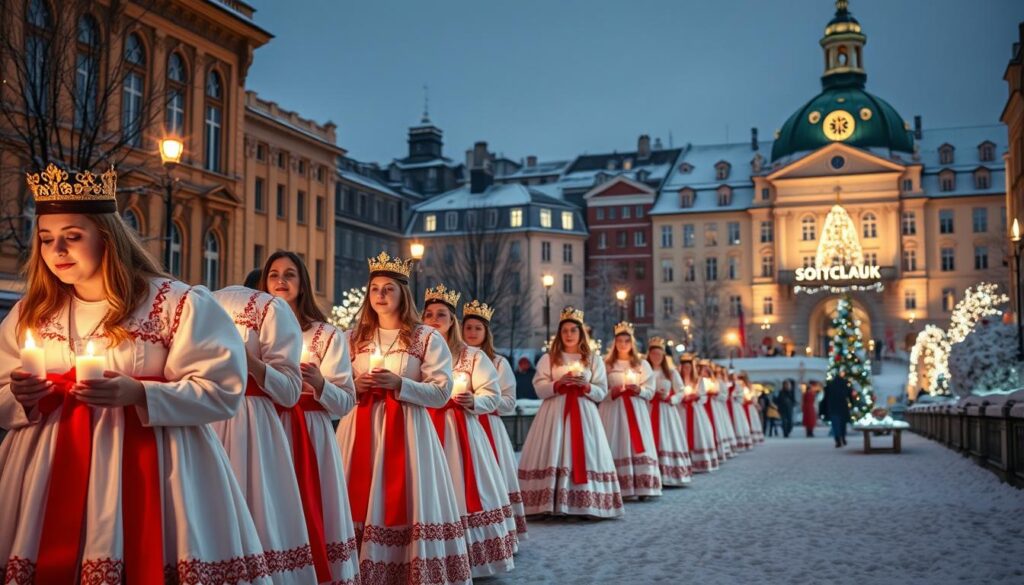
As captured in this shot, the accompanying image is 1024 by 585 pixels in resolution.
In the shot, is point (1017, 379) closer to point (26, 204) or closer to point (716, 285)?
point (26, 204)

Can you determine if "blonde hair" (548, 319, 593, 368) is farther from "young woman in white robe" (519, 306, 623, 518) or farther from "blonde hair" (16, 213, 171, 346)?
"blonde hair" (16, 213, 171, 346)

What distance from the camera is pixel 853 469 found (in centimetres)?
2145

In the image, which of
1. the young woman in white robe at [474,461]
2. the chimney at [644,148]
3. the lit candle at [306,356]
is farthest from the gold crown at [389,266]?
the chimney at [644,148]

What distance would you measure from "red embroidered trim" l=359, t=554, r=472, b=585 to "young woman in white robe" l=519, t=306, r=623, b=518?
535cm

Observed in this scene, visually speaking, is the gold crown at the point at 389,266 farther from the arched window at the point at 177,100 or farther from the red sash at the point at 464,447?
the arched window at the point at 177,100

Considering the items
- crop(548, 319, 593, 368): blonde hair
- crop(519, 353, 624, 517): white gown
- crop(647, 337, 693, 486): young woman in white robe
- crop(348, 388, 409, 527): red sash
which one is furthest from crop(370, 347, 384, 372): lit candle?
crop(647, 337, 693, 486): young woman in white robe

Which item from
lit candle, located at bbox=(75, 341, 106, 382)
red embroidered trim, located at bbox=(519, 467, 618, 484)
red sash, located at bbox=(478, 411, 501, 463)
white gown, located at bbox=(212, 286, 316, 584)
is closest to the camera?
lit candle, located at bbox=(75, 341, 106, 382)

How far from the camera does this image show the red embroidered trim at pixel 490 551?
849 cm

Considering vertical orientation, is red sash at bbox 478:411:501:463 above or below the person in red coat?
above

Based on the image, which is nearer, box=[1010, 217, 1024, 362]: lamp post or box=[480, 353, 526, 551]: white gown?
box=[480, 353, 526, 551]: white gown

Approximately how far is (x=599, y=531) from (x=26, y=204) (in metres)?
20.1

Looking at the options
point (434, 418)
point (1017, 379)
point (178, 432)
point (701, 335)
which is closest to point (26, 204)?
point (434, 418)

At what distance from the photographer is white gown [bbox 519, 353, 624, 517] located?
506 inches

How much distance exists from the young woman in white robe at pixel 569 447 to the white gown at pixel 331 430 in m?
6.06
